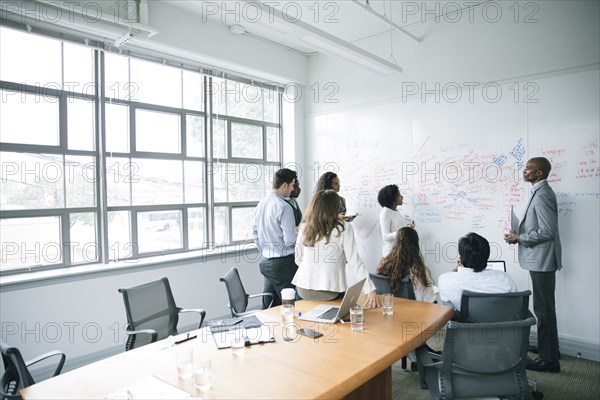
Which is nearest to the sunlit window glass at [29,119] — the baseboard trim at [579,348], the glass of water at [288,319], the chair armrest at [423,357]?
the glass of water at [288,319]

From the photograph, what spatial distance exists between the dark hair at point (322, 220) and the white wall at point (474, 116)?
7.18 ft

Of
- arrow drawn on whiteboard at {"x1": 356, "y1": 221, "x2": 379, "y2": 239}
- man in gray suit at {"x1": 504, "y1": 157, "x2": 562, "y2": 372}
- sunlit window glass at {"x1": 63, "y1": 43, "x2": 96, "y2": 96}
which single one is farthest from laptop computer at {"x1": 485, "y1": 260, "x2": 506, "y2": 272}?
sunlit window glass at {"x1": 63, "y1": 43, "x2": 96, "y2": 96}

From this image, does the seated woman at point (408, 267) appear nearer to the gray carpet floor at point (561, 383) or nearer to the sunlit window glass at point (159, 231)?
the gray carpet floor at point (561, 383)

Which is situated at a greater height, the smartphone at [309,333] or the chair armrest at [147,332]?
the smartphone at [309,333]

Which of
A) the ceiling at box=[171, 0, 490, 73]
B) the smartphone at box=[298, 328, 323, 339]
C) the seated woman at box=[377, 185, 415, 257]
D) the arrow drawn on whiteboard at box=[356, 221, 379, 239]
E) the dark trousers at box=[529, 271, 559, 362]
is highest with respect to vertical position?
the ceiling at box=[171, 0, 490, 73]

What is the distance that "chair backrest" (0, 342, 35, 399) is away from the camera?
1725 mm

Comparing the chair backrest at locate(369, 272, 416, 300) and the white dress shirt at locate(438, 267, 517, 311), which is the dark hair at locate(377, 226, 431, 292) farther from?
the white dress shirt at locate(438, 267, 517, 311)

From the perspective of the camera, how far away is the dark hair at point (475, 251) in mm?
2518

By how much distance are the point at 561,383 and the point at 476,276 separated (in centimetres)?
136

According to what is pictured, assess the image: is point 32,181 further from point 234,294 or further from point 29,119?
point 234,294

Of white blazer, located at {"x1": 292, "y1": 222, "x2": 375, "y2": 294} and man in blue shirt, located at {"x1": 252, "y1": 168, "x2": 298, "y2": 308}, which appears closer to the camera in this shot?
white blazer, located at {"x1": 292, "y1": 222, "x2": 375, "y2": 294}

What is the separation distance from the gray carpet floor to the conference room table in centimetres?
91

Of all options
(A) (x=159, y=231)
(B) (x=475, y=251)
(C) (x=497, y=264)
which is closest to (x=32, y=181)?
(A) (x=159, y=231)

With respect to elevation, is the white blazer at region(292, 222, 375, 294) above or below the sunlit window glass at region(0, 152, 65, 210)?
below
